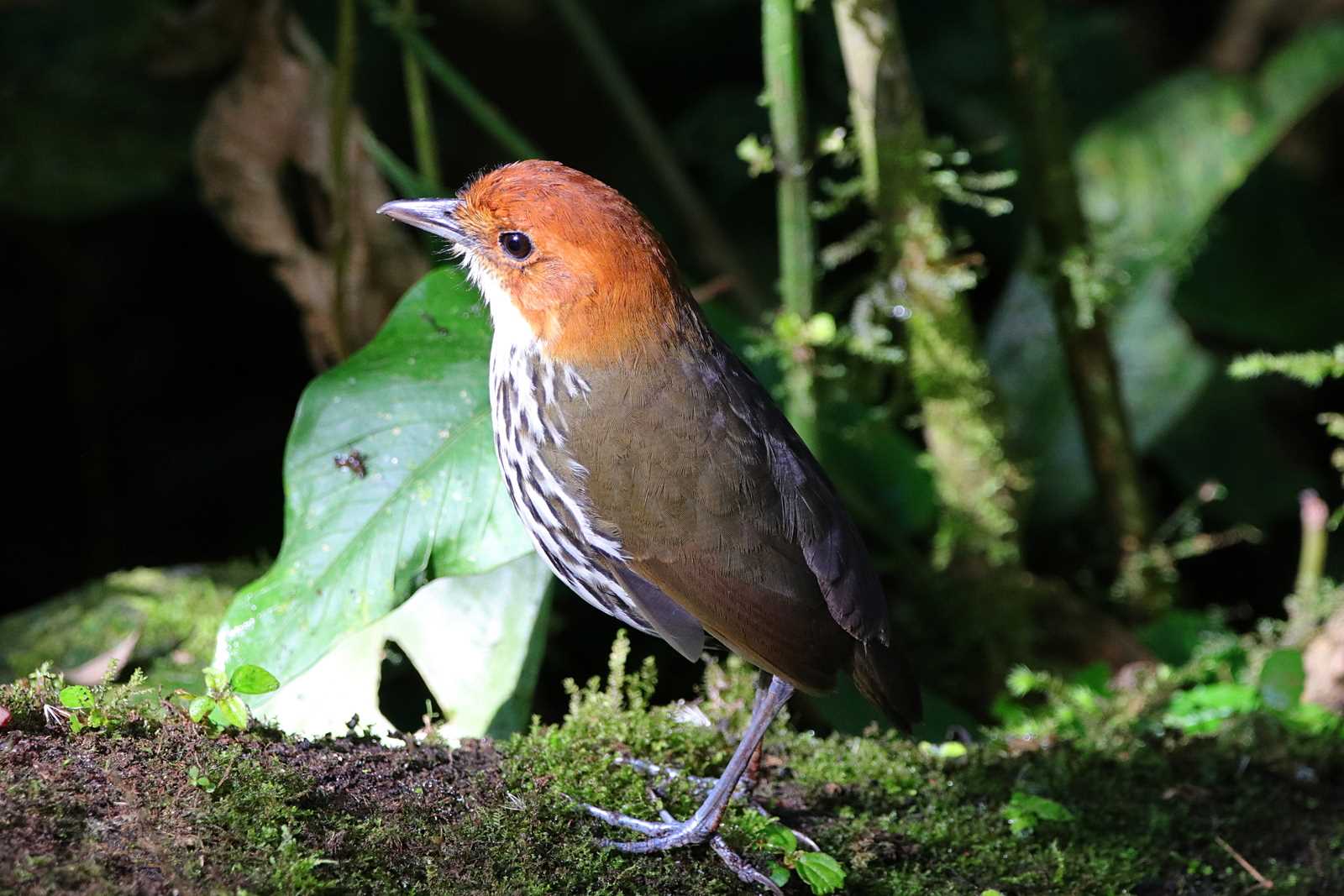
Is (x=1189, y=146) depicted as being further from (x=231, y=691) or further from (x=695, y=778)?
(x=231, y=691)

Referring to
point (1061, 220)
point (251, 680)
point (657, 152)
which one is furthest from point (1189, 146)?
point (251, 680)

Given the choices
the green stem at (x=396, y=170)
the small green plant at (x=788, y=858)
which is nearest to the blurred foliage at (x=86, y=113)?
the green stem at (x=396, y=170)

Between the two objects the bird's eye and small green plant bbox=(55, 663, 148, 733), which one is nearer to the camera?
small green plant bbox=(55, 663, 148, 733)

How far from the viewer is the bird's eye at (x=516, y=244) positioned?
2629mm

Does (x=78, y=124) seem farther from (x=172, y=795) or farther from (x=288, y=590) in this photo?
(x=172, y=795)

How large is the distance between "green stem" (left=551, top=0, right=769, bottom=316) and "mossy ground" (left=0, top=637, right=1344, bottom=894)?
2.00m

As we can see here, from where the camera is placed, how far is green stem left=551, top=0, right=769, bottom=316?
4.64 meters

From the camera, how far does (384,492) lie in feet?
9.22

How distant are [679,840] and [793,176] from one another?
1679mm

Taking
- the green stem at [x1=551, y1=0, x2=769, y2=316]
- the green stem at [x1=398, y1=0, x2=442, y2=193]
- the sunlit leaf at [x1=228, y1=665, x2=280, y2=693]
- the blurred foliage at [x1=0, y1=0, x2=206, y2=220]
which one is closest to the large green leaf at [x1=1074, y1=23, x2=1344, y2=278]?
the green stem at [x1=551, y1=0, x2=769, y2=316]

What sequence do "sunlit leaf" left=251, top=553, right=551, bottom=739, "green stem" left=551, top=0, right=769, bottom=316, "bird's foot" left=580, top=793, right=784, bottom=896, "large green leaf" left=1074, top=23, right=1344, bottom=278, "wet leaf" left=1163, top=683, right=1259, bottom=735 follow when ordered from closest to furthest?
"bird's foot" left=580, top=793, right=784, bottom=896, "sunlit leaf" left=251, top=553, right=551, bottom=739, "wet leaf" left=1163, top=683, right=1259, bottom=735, "large green leaf" left=1074, top=23, right=1344, bottom=278, "green stem" left=551, top=0, right=769, bottom=316

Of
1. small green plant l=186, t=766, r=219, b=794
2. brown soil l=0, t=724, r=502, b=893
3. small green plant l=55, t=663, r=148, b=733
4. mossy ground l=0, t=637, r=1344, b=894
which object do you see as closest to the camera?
brown soil l=0, t=724, r=502, b=893

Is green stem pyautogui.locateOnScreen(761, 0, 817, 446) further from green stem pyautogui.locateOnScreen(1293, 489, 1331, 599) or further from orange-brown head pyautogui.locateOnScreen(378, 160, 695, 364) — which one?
green stem pyautogui.locateOnScreen(1293, 489, 1331, 599)

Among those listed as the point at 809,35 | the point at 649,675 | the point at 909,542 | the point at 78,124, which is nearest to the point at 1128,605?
the point at 909,542
